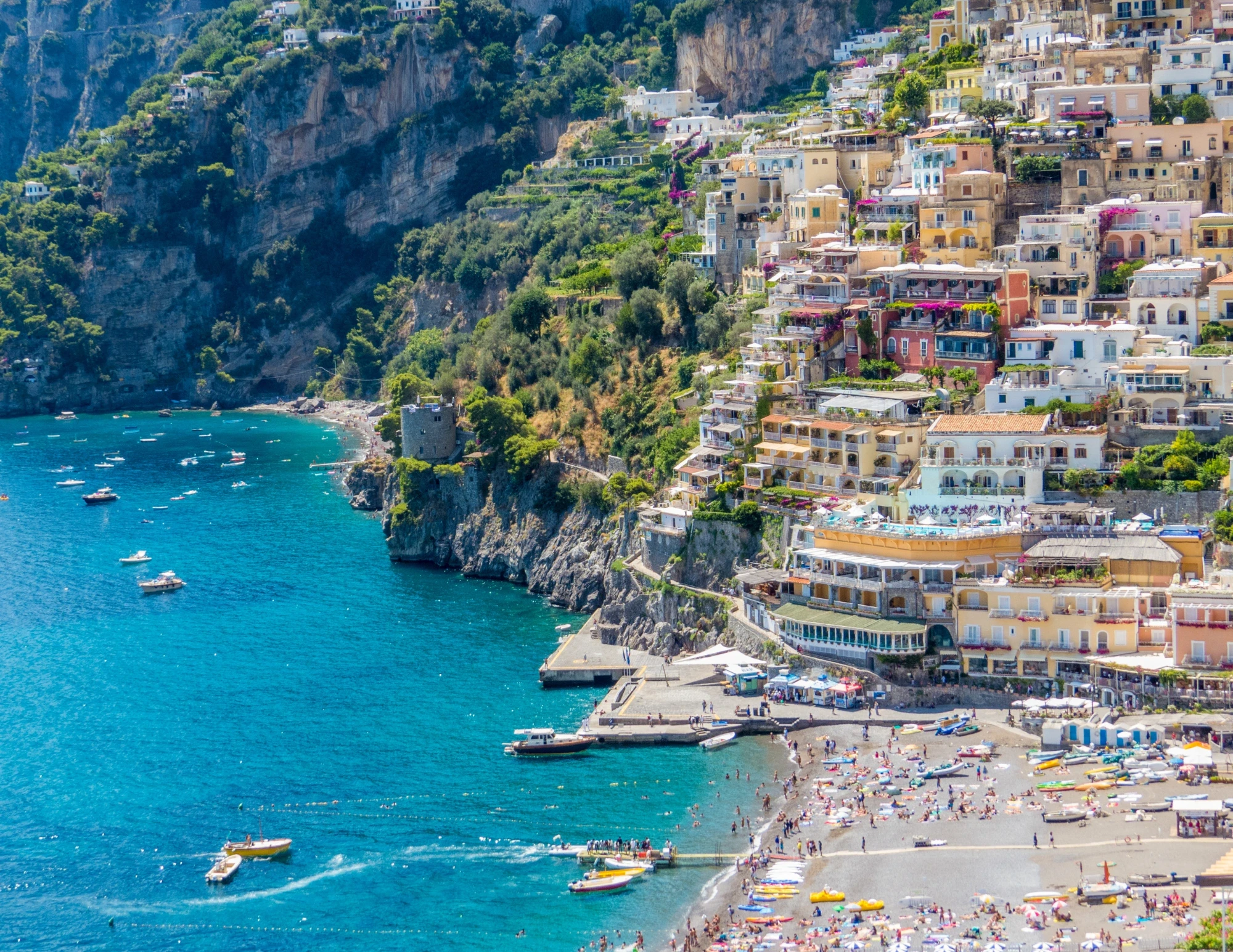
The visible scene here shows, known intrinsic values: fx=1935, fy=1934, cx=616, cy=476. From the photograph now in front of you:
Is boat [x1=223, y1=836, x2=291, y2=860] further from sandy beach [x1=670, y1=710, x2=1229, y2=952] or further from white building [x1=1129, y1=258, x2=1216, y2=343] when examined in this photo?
white building [x1=1129, y1=258, x2=1216, y2=343]

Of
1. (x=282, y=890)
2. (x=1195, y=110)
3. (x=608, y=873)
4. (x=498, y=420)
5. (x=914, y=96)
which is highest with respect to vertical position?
(x=914, y=96)

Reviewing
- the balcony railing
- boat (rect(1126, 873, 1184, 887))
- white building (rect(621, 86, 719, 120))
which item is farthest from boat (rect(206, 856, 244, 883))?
white building (rect(621, 86, 719, 120))

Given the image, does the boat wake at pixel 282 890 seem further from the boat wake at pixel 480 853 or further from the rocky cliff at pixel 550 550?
the rocky cliff at pixel 550 550

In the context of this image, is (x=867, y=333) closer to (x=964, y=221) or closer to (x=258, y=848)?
(x=964, y=221)

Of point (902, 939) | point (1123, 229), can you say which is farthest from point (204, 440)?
point (902, 939)

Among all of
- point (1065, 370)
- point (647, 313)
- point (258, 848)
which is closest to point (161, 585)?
point (647, 313)

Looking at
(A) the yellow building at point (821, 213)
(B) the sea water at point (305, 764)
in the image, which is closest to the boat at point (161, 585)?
(B) the sea water at point (305, 764)
